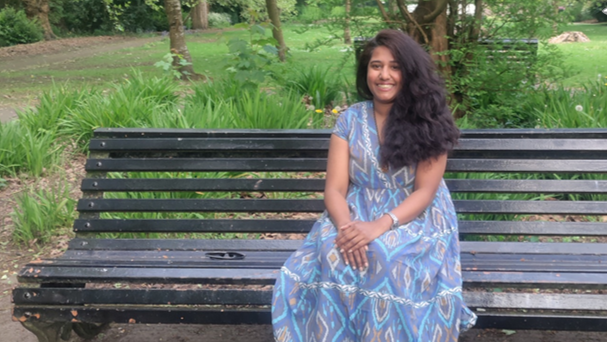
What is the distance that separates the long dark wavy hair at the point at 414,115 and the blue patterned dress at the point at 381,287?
3.4 inches

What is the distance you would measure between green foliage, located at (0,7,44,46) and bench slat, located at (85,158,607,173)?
2085cm

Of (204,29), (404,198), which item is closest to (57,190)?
(404,198)

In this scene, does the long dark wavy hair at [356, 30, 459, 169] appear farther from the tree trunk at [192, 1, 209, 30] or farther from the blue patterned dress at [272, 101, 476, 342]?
the tree trunk at [192, 1, 209, 30]

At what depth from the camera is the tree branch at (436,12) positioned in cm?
506

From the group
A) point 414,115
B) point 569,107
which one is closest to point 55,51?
point 569,107

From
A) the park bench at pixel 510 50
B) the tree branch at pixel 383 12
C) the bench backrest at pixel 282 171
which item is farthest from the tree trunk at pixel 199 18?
the bench backrest at pixel 282 171

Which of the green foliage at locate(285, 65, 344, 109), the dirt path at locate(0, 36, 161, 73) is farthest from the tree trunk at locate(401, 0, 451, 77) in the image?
the dirt path at locate(0, 36, 161, 73)

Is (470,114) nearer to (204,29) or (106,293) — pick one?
(106,293)

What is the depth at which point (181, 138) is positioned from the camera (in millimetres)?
3254

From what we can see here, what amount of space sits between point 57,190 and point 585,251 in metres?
3.52

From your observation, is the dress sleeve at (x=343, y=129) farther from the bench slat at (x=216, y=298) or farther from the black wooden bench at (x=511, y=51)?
the black wooden bench at (x=511, y=51)

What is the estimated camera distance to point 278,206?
3.07 meters

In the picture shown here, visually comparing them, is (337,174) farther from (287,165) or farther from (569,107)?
(569,107)

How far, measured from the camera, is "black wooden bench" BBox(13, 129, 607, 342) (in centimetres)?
247
